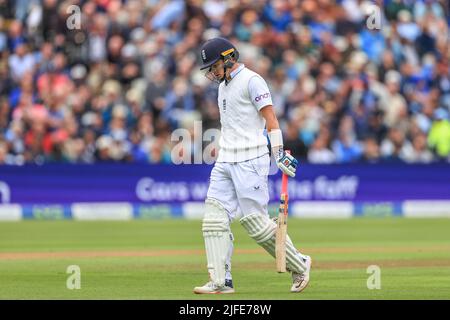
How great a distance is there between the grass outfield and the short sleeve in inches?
68.5

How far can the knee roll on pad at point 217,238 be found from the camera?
1127 centimetres

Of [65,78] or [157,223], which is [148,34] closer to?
[65,78]

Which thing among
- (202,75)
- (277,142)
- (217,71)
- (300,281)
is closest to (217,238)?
(300,281)

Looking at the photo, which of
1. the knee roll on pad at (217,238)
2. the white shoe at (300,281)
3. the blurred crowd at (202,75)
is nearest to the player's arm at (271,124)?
the knee roll on pad at (217,238)

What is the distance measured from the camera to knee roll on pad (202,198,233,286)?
11.3 m

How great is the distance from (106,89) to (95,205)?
7.94ft

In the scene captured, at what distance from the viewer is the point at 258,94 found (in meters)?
11.2

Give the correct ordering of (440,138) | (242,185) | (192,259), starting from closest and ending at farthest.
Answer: (242,185) < (192,259) < (440,138)

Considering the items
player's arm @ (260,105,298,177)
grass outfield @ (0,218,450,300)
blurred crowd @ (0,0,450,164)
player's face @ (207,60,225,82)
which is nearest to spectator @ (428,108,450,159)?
blurred crowd @ (0,0,450,164)

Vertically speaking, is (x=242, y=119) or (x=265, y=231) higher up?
(x=242, y=119)

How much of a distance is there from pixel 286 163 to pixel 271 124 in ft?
1.24

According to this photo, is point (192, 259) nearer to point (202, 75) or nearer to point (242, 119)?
point (242, 119)

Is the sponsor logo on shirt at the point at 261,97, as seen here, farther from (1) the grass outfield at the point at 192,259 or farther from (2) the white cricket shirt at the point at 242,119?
(1) the grass outfield at the point at 192,259

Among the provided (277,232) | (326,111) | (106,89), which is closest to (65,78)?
(106,89)
